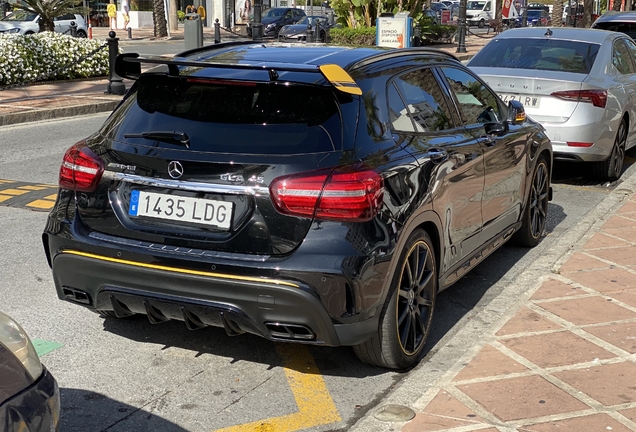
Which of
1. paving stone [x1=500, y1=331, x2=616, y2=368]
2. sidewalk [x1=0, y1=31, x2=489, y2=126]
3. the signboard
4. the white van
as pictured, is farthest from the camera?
the white van

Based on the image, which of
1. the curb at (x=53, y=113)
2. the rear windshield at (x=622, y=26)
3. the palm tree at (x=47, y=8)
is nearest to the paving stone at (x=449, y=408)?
the curb at (x=53, y=113)

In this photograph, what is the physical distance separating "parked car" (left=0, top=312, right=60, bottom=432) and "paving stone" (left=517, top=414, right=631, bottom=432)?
1.94 m

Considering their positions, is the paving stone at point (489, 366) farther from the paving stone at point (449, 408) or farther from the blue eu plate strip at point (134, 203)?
the blue eu plate strip at point (134, 203)

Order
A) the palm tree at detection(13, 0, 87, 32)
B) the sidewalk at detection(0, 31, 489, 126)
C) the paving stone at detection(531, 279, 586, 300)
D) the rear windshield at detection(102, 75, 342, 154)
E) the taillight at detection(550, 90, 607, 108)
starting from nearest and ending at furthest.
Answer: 1. the rear windshield at detection(102, 75, 342, 154)
2. the paving stone at detection(531, 279, 586, 300)
3. the taillight at detection(550, 90, 607, 108)
4. the sidewalk at detection(0, 31, 489, 126)
5. the palm tree at detection(13, 0, 87, 32)

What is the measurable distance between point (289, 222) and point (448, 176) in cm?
121

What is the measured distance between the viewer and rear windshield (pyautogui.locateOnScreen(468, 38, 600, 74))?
9.12 meters

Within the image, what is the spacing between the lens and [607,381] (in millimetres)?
4164

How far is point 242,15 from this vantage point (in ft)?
205

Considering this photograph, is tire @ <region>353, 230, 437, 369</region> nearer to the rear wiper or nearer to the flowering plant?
the rear wiper

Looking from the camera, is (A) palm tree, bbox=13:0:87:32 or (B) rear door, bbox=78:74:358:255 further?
(A) palm tree, bbox=13:0:87:32

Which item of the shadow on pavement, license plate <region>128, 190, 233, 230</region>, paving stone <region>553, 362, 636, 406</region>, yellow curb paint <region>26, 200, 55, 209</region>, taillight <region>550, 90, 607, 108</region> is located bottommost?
yellow curb paint <region>26, 200, 55, 209</region>

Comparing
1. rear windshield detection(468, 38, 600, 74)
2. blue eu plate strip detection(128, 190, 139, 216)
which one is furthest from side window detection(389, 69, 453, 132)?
rear windshield detection(468, 38, 600, 74)

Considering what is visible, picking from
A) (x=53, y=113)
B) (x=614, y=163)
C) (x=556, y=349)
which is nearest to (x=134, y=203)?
(x=556, y=349)

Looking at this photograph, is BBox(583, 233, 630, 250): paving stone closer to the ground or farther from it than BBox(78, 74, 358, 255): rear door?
closer to the ground
